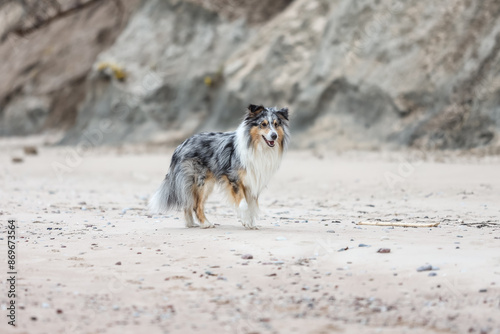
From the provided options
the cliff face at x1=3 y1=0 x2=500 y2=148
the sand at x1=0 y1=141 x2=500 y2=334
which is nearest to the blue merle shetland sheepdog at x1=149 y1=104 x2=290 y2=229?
the sand at x1=0 y1=141 x2=500 y2=334

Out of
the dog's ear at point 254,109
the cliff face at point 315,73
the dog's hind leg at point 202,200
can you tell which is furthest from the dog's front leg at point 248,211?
the cliff face at point 315,73

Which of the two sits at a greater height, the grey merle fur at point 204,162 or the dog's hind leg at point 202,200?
the grey merle fur at point 204,162

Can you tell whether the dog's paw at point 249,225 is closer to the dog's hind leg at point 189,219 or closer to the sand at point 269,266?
the sand at point 269,266

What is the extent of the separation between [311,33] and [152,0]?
29.8 ft

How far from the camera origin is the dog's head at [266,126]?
29.1 ft

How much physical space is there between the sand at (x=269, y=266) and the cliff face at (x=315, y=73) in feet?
20.5

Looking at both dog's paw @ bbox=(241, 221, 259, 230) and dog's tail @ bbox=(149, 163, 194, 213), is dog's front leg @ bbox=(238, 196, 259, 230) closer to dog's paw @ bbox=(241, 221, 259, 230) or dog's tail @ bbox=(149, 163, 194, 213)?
dog's paw @ bbox=(241, 221, 259, 230)

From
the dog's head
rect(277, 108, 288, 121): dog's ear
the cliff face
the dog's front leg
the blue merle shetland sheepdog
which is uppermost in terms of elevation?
the cliff face

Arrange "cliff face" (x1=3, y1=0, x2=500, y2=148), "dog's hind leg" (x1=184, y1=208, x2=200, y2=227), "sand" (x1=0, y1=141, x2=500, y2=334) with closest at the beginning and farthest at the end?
"sand" (x1=0, y1=141, x2=500, y2=334), "dog's hind leg" (x1=184, y1=208, x2=200, y2=227), "cliff face" (x1=3, y1=0, x2=500, y2=148)

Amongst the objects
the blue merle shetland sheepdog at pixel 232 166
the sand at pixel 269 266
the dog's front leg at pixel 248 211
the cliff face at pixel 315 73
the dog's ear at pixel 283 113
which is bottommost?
the sand at pixel 269 266

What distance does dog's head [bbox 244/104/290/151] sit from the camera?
29.1 ft

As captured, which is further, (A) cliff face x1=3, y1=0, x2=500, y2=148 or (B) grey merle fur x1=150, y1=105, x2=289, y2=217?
(A) cliff face x1=3, y1=0, x2=500, y2=148

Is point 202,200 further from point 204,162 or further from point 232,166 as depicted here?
point 232,166

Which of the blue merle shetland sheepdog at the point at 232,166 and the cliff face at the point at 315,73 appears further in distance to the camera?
the cliff face at the point at 315,73
